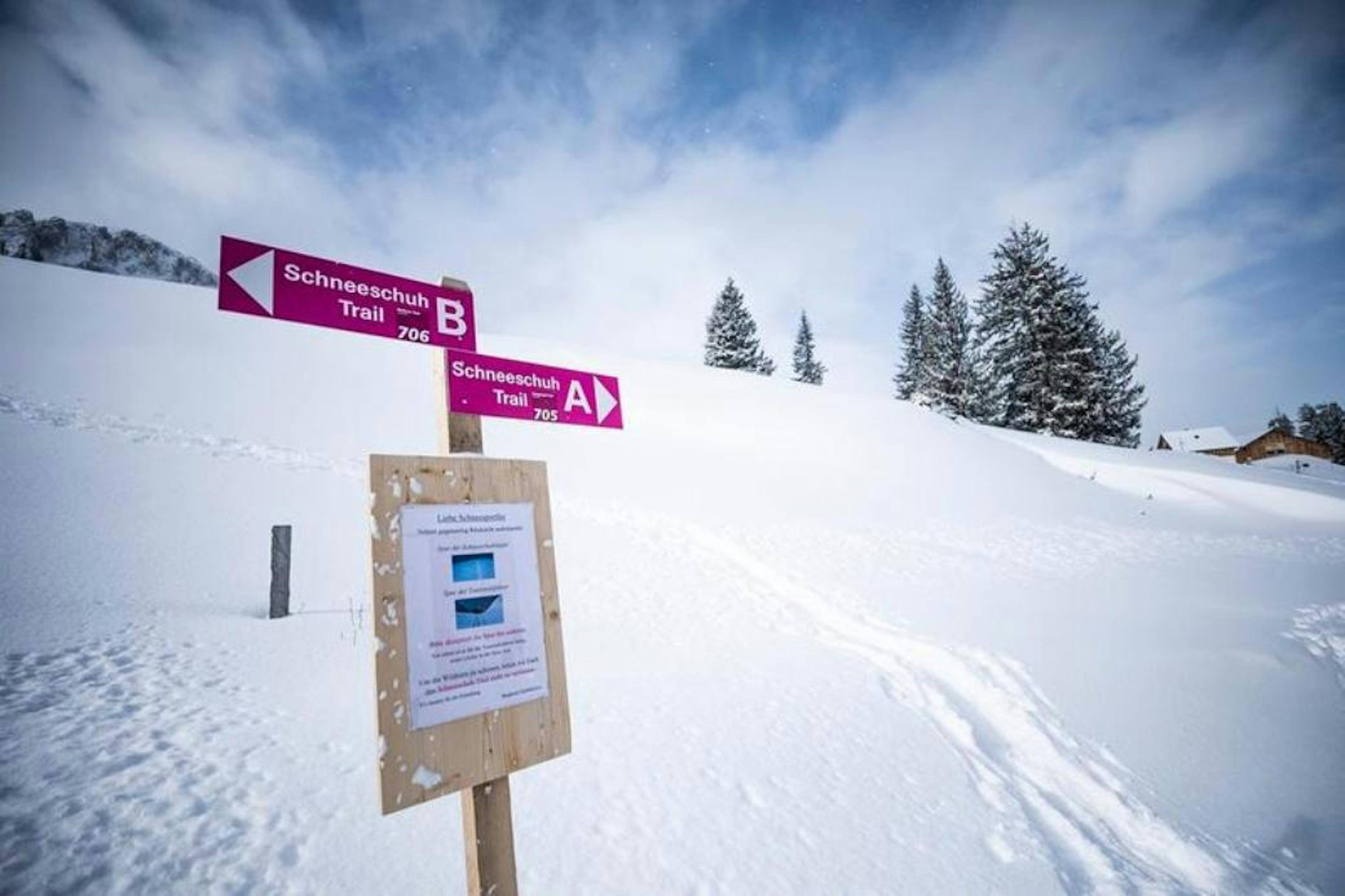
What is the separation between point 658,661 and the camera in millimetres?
5508

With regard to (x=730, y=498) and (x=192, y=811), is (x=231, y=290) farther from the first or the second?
(x=730, y=498)

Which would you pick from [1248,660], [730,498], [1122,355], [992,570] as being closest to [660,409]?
[730,498]

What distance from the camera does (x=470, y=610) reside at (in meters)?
2.08

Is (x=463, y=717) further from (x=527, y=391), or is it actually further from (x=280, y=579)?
(x=280, y=579)

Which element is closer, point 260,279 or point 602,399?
point 260,279

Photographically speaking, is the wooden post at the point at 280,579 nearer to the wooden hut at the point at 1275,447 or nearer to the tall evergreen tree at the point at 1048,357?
the tall evergreen tree at the point at 1048,357

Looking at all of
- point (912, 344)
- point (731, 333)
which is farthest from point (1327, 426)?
point (731, 333)

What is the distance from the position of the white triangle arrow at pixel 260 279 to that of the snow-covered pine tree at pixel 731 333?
35.3 m

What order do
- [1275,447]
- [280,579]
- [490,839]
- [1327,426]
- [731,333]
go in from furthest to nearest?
[1327,426] → [1275,447] → [731,333] → [280,579] → [490,839]

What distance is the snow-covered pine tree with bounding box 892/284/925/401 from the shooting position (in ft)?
135

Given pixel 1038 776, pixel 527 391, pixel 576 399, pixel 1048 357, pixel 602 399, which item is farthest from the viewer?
pixel 1048 357

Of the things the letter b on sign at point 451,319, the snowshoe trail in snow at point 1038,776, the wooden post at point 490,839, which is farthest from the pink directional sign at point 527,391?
the snowshoe trail in snow at point 1038,776

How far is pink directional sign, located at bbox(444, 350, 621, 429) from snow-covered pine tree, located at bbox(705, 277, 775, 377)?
34323 mm

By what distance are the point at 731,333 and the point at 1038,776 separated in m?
34.3
